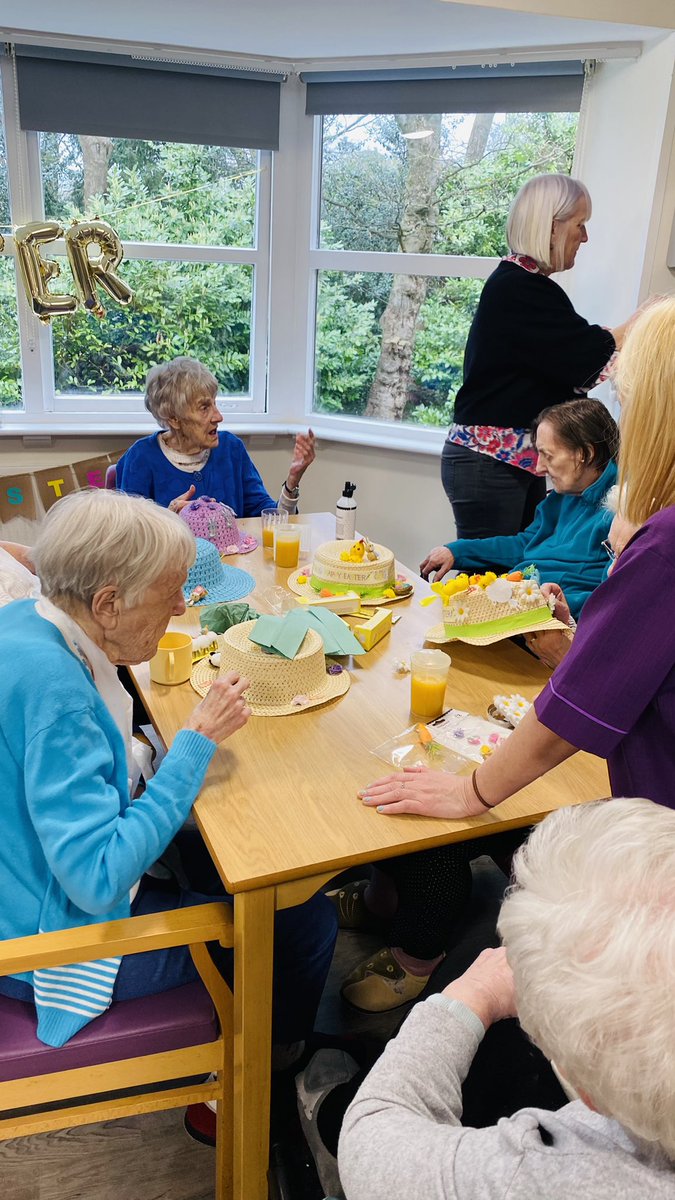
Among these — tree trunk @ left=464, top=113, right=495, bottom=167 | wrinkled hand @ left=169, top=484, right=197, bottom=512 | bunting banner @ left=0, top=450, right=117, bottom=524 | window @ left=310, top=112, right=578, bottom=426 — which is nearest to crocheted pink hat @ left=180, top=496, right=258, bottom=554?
wrinkled hand @ left=169, top=484, right=197, bottom=512

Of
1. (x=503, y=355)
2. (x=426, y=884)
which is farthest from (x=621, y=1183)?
(x=503, y=355)

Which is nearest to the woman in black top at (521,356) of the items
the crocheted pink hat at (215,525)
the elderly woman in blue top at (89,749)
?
the crocheted pink hat at (215,525)

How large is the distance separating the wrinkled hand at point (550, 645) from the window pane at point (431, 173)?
2573mm

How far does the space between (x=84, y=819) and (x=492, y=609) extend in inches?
39.3

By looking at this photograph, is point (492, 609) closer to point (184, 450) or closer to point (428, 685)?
point (428, 685)

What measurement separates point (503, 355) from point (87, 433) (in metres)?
1.96

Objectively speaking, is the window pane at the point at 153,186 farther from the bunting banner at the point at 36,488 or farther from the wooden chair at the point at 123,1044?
the wooden chair at the point at 123,1044

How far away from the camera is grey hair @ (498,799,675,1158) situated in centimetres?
64

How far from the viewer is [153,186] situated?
3.86 m

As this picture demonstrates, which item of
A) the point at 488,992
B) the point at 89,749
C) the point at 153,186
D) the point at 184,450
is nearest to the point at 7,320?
the point at 153,186

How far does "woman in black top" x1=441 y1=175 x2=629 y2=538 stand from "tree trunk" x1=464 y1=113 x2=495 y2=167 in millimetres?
1181

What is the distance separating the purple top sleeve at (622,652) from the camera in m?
1.07

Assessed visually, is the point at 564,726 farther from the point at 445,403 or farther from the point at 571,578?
the point at 445,403

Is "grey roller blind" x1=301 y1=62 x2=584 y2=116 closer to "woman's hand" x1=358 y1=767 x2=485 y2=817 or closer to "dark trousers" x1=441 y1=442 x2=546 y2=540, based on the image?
"dark trousers" x1=441 y1=442 x2=546 y2=540
